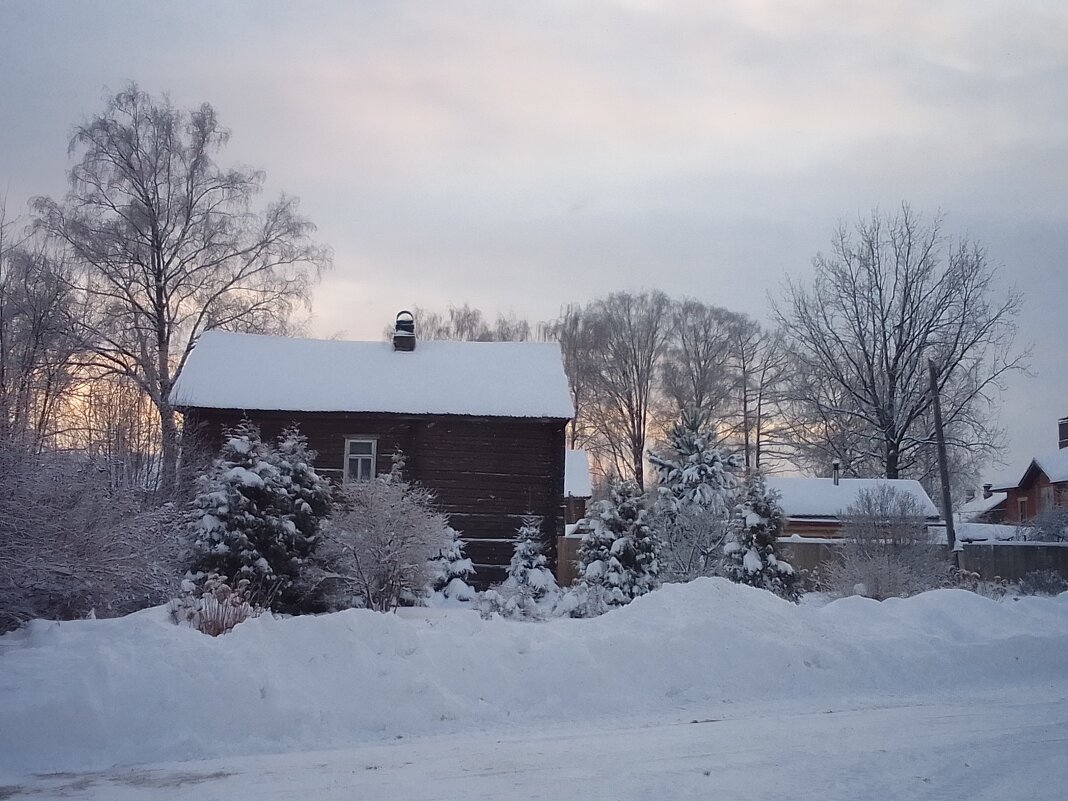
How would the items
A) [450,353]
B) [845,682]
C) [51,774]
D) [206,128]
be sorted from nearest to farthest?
[51,774] < [845,682] < [450,353] < [206,128]

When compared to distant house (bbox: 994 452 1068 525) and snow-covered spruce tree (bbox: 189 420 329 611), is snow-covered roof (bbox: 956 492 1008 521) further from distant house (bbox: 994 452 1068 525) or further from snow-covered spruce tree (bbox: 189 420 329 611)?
snow-covered spruce tree (bbox: 189 420 329 611)

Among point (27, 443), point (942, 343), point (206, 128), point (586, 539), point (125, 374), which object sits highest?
point (206, 128)

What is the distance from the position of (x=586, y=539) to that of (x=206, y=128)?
66.0ft

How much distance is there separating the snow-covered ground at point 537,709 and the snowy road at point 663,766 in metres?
0.03

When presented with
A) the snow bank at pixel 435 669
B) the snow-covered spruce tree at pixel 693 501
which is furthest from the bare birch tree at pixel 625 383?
the snow bank at pixel 435 669

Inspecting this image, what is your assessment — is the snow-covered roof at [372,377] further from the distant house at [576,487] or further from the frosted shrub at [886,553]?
the distant house at [576,487]

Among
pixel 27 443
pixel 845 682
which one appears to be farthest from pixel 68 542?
pixel 845 682

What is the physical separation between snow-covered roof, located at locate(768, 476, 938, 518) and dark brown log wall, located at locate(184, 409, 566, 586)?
16229mm

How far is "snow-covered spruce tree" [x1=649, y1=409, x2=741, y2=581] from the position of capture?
1886cm

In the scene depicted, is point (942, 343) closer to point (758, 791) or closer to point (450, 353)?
point (450, 353)

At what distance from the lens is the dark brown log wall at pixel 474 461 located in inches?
917

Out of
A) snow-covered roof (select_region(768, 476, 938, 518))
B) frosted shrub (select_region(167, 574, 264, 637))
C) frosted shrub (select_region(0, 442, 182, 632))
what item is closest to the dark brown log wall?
frosted shrub (select_region(0, 442, 182, 632))

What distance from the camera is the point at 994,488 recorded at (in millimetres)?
64812

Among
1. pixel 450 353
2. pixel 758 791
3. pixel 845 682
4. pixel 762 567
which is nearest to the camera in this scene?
pixel 758 791
